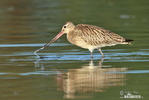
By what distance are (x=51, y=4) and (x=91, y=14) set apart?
4500 mm

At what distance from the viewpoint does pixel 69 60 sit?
1417 cm

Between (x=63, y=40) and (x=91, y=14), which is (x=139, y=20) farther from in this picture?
(x=63, y=40)

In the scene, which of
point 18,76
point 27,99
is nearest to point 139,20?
point 18,76

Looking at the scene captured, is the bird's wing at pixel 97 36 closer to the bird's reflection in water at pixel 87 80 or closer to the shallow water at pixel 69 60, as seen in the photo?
the shallow water at pixel 69 60

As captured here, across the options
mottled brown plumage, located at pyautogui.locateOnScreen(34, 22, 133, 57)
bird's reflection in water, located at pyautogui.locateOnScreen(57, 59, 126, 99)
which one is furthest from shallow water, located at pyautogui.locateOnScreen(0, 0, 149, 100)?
mottled brown plumage, located at pyautogui.locateOnScreen(34, 22, 133, 57)

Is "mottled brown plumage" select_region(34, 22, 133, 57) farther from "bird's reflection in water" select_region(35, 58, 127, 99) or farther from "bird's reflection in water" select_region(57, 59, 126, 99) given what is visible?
"bird's reflection in water" select_region(57, 59, 126, 99)

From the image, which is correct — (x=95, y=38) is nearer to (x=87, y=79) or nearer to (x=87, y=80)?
(x=87, y=79)

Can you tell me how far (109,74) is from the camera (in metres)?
12.2

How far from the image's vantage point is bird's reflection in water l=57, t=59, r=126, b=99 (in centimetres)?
1064

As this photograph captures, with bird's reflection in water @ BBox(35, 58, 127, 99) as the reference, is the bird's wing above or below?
above

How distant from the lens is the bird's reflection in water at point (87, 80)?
34.9 feet

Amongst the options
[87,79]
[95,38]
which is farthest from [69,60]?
[87,79]

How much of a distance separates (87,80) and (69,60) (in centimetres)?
263

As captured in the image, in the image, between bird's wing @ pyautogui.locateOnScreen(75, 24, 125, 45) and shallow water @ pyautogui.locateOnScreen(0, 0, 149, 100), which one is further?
bird's wing @ pyautogui.locateOnScreen(75, 24, 125, 45)
